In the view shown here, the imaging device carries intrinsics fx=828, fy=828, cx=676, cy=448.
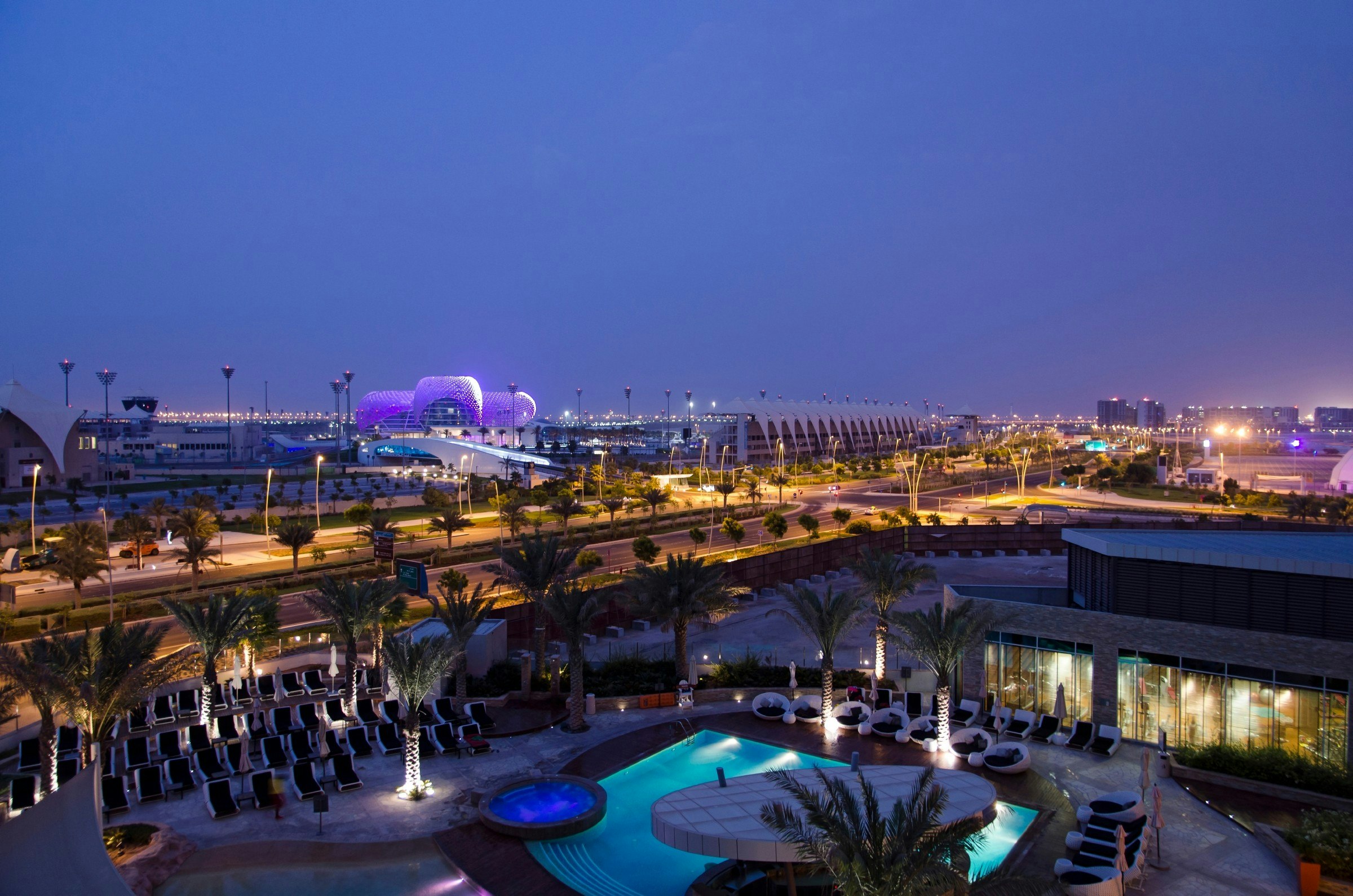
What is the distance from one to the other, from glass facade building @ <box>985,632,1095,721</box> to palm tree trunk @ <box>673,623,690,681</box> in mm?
7425

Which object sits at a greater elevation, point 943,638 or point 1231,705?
point 943,638

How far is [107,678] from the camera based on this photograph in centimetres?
1491

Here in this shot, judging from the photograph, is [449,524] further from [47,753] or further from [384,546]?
[47,753]

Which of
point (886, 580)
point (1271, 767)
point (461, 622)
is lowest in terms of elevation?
point (1271, 767)

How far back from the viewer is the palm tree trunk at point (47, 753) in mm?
14133

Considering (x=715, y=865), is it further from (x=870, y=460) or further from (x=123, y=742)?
(x=870, y=460)

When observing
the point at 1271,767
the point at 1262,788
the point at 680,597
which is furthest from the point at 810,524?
the point at 1262,788

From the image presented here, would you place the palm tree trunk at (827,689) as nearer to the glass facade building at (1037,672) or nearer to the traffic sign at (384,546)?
the glass facade building at (1037,672)

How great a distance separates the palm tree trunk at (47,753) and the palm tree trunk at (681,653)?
12953 mm

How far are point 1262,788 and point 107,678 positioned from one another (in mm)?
20581

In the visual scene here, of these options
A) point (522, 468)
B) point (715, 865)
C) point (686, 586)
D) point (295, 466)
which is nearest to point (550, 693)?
point (686, 586)

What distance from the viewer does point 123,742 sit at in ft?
57.5

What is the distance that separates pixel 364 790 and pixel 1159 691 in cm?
1600

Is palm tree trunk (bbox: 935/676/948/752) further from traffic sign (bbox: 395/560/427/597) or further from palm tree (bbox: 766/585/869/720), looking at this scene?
traffic sign (bbox: 395/560/427/597)
